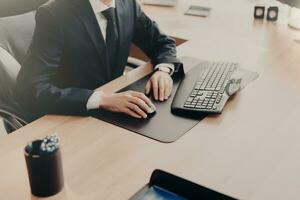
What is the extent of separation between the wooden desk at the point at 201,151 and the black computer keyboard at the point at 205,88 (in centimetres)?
4

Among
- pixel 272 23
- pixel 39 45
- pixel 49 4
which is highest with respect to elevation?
pixel 49 4

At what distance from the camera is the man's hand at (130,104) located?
4.37 ft

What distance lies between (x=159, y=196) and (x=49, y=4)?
828 millimetres

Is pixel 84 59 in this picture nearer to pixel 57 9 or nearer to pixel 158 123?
pixel 57 9

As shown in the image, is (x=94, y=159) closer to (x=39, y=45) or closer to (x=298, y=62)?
(x=39, y=45)

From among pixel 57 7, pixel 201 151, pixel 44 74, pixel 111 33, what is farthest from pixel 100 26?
pixel 201 151

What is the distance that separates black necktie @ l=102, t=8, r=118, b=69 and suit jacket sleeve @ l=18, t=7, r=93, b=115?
20cm

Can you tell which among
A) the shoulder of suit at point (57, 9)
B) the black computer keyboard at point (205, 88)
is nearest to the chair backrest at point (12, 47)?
the shoulder of suit at point (57, 9)

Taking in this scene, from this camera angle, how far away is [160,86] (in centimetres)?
149

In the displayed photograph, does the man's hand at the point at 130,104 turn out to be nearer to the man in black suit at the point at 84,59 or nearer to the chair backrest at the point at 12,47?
the man in black suit at the point at 84,59

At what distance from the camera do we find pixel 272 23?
2.19m

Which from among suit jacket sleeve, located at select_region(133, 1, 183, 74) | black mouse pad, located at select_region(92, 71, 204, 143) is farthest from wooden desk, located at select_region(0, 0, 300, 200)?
suit jacket sleeve, located at select_region(133, 1, 183, 74)

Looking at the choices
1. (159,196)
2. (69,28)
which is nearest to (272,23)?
(69,28)

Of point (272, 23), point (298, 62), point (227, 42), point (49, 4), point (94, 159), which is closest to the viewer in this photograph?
point (94, 159)
